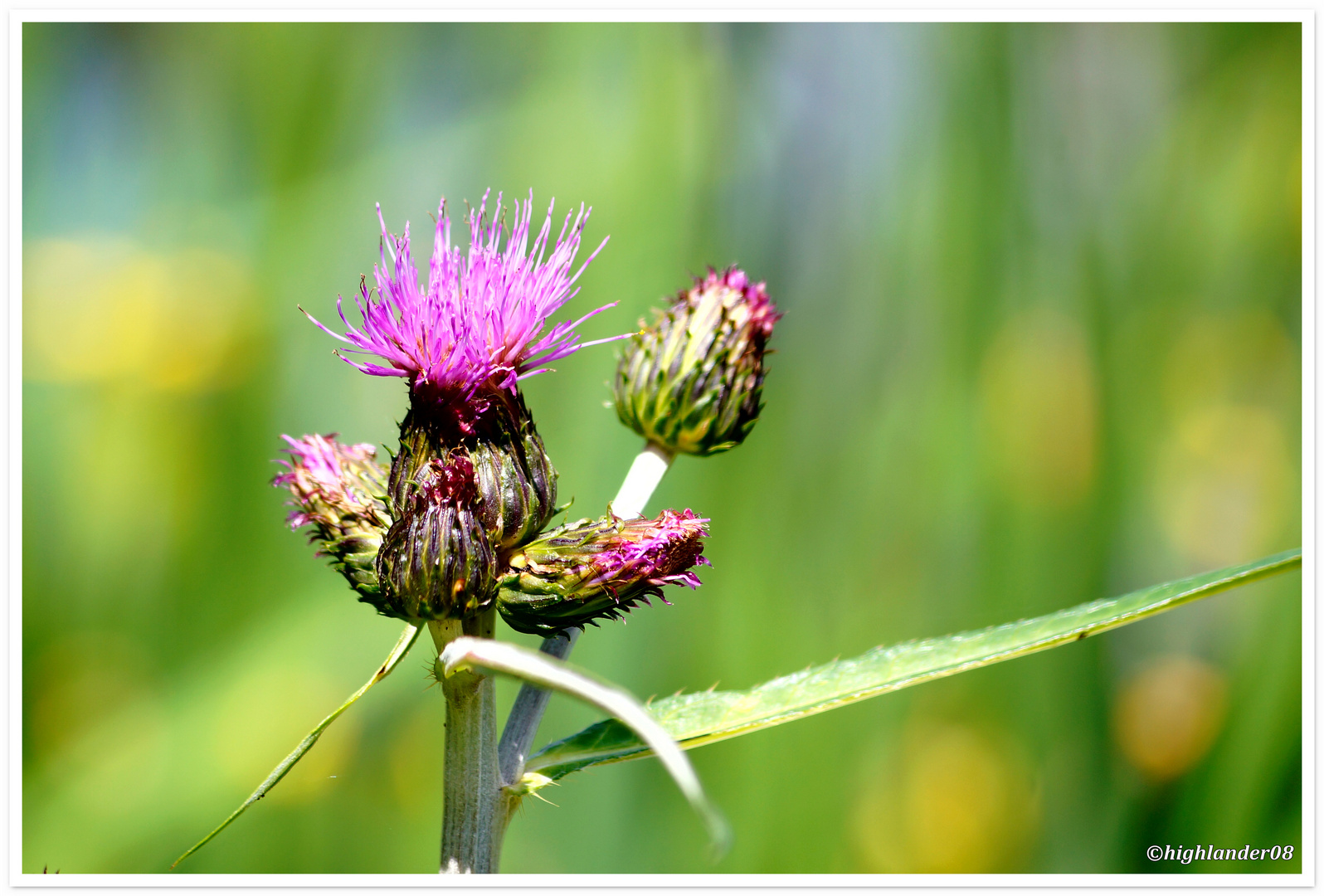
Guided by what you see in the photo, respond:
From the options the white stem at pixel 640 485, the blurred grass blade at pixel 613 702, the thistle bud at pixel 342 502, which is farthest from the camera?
the white stem at pixel 640 485

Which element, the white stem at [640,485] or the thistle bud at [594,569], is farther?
the white stem at [640,485]

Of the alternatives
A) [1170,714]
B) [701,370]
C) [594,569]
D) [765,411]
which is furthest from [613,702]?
[1170,714]

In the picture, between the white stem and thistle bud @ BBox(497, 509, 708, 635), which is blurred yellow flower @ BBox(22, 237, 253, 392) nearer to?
the white stem

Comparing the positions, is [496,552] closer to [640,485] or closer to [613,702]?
[640,485]

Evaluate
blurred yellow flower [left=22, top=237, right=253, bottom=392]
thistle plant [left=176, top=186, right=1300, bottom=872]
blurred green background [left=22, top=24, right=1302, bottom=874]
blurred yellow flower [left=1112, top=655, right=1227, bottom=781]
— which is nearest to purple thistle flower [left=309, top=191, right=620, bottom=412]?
thistle plant [left=176, top=186, right=1300, bottom=872]

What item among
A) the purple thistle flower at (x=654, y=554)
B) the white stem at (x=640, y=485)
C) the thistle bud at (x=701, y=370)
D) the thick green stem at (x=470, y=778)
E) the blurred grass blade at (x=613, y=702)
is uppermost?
the thistle bud at (x=701, y=370)

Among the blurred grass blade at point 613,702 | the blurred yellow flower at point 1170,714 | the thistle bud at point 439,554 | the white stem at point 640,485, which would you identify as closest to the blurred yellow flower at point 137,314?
the white stem at point 640,485

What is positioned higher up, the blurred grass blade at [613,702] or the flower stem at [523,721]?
the blurred grass blade at [613,702]

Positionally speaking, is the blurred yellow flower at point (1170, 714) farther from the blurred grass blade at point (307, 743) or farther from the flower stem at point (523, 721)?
the blurred grass blade at point (307, 743)
